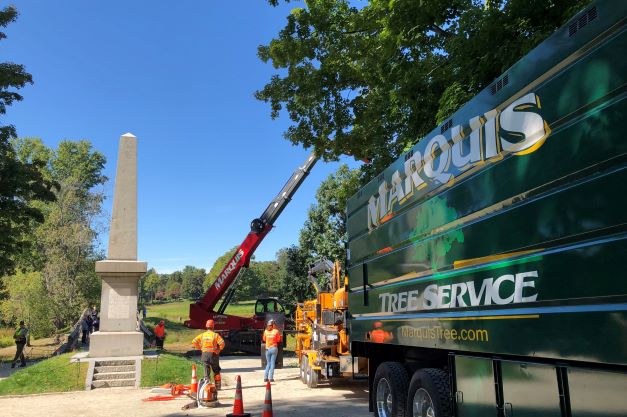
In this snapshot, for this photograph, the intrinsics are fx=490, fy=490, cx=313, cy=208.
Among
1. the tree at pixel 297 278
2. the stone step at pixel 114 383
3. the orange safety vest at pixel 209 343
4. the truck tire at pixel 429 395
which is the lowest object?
the stone step at pixel 114 383

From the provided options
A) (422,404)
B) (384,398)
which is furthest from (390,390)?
(422,404)

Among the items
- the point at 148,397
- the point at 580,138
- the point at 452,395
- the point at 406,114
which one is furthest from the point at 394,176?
the point at 148,397

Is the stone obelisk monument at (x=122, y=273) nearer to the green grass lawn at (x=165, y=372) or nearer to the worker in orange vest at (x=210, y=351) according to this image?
the green grass lawn at (x=165, y=372)

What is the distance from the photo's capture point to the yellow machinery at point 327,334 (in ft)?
36.2

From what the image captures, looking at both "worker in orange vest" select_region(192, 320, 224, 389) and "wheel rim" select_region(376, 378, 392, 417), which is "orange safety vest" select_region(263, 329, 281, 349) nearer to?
"worker in orange vest" select_region(192, 320, 224, 389)

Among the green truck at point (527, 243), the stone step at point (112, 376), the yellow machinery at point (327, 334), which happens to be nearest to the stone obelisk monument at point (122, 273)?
the stone step at point (112, 376)

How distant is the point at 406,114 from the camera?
11102mm

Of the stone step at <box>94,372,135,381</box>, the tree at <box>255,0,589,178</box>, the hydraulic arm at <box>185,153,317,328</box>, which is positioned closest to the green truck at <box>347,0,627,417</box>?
the tree at <box>255,0,589,178</box>

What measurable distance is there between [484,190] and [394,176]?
2200mm

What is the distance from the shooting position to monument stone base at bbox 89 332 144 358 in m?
14.3

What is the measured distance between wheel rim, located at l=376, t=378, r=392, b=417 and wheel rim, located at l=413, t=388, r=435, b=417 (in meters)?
0.81

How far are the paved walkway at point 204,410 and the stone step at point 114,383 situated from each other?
38cm

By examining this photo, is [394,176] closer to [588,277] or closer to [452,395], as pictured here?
[452,395]

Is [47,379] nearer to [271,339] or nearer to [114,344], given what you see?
[114,344]
